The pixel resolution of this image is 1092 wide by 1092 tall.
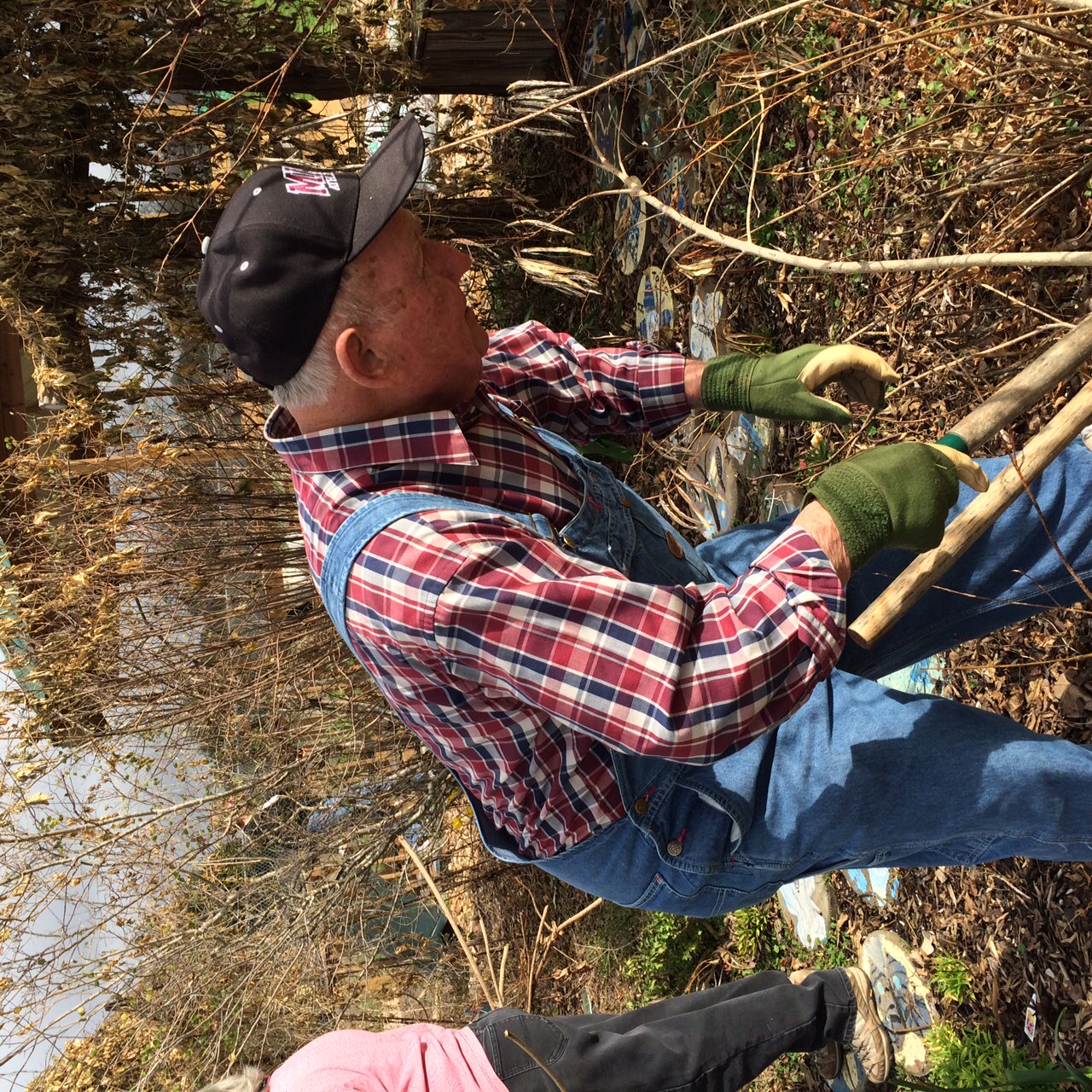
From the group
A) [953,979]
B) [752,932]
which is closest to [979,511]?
[953,979]

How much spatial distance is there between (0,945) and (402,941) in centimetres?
223

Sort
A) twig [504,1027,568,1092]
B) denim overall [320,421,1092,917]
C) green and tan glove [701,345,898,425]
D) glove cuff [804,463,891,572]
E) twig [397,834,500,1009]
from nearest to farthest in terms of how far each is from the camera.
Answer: glove cuff [804,463,891,572], denim overall [320,421,1092,917], green and tan glove [701,345,898,425], twig [504,1027,568,1092], twig [397,834,500,1009]

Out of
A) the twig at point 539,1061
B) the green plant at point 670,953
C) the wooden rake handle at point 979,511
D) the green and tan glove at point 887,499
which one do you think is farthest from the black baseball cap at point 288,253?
the green plant at point 670,953

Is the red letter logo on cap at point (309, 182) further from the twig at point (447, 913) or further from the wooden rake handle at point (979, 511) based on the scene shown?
the twig at point (447, 913)

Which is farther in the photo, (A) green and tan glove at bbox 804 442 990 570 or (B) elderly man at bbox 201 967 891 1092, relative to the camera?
(B) elderly man at bbox 201 967 891 1092

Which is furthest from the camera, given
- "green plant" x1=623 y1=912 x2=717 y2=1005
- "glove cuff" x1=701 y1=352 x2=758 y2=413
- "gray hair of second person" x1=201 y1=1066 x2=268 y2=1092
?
"green plant" x1=623 y1=912 x2=717 y2=1005

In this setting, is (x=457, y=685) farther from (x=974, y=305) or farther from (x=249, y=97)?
(x=249, y=97)

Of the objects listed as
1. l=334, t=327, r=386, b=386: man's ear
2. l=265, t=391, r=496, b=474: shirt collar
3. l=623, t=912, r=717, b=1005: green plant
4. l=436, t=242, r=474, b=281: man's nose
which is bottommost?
l=623, t=912, r=717, b=1005: green plant

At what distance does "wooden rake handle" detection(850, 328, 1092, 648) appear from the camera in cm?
164

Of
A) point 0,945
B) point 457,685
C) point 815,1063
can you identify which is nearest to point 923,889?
point 815,1063

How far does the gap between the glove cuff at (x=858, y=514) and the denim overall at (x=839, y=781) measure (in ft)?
1.36

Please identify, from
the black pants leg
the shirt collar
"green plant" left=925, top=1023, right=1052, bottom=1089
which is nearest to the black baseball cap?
the shirt collar

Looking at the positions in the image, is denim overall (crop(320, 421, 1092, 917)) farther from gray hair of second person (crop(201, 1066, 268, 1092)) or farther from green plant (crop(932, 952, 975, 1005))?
gray hair of second person (crop(201, 1066, 268, 1092))

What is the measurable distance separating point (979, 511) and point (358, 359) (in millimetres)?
1156
